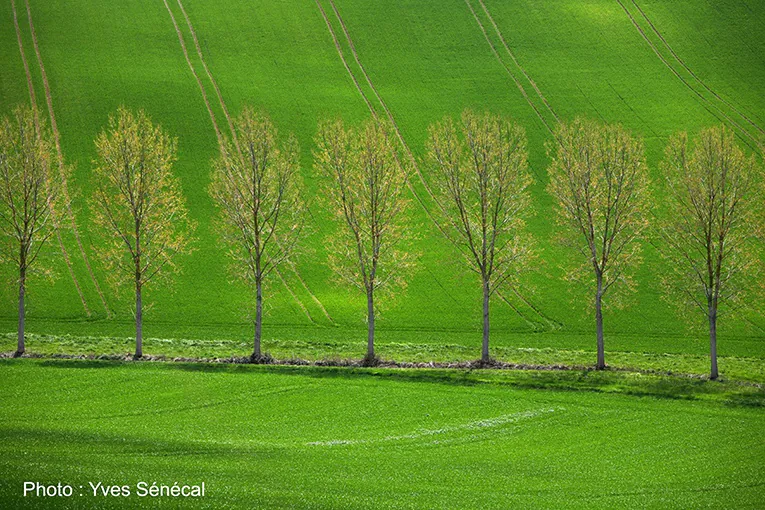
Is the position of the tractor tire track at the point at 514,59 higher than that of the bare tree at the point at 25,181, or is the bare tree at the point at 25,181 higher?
the tractor tire track at the point at 514,59

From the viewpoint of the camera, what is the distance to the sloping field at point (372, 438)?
22.4m

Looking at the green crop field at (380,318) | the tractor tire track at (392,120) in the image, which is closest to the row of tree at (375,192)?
the green crop field at (380,318)

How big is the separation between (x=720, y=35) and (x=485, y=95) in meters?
33.1

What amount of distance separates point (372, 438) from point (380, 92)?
56066mm

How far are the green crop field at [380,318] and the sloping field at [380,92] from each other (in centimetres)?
30

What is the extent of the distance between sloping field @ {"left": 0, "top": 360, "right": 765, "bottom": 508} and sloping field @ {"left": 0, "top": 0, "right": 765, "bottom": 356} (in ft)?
44.0

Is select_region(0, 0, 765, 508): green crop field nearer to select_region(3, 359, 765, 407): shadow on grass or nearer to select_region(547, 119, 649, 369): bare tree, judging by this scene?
select_region(3, 359, 765, 407): shadow on grass

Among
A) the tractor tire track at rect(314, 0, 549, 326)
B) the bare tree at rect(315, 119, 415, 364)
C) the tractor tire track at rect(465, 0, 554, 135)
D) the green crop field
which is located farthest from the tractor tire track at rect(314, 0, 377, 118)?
the bare tree at rect(315, 119, 415, 364)

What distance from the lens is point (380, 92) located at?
80.2 m

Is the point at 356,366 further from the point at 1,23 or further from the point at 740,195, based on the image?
the point at 1,23

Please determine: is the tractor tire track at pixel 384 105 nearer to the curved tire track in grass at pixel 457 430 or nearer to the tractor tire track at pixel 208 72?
the tractor tire track at pixel 208 72

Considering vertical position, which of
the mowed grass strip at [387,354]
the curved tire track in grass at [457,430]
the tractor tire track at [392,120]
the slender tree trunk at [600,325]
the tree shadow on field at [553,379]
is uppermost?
the tractor tire track at [392,120]

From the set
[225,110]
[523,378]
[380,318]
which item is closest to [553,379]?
[523,378]

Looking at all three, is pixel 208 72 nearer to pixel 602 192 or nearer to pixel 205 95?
pixel 205 95
